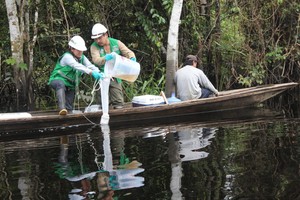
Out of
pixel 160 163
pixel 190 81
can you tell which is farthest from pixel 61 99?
pixel 160 163

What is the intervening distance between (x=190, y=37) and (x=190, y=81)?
10.5 feet

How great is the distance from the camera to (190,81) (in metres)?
7.62

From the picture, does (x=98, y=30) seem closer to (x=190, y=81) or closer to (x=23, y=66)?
(x=190, y=81)

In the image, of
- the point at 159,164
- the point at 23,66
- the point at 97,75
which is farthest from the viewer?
the point at 23,66

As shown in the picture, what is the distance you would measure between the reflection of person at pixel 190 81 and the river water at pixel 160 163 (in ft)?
3.70

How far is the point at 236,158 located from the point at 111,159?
4.17ft

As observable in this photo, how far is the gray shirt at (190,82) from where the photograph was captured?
7.58 m

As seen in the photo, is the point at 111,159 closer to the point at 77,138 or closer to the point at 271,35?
the point at 77,138

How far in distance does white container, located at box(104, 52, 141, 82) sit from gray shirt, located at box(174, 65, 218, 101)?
2.77 feet

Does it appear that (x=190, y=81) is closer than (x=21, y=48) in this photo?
Yes

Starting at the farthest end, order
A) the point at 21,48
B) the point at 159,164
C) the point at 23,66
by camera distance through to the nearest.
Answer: the point at 21,48
the point at 23,66
the point at 159,164

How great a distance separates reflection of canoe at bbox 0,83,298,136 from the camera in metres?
6.75

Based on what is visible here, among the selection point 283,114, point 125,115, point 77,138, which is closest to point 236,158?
point 77,138

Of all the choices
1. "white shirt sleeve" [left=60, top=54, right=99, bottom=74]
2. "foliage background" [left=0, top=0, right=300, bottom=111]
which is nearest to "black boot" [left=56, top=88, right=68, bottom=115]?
"white shirt sleeve" [left=60, top=54, right=99, bottom=74]
